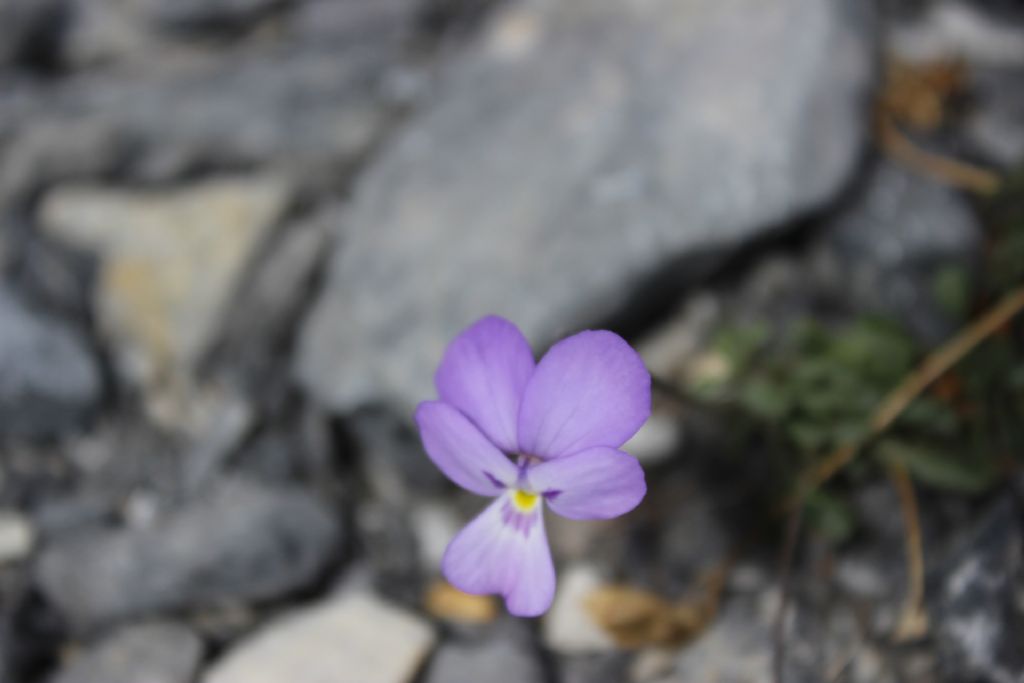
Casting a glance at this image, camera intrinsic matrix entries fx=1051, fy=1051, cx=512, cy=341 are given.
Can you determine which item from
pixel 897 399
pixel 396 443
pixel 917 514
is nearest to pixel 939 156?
pixel 897 399

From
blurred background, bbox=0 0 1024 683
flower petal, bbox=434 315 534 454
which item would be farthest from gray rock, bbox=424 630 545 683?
flower petal, bbox=434 315 534 454

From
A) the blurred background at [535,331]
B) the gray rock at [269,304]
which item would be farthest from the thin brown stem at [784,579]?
the gray rock at [269,304]

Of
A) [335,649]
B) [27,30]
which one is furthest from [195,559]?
[27,30]

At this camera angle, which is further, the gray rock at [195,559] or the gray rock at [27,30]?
the gray rock at [27,30]

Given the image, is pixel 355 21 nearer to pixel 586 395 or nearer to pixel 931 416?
pixel 931 416

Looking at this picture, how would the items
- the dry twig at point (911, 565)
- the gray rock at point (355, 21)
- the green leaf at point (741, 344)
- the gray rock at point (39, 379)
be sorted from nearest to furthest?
the dry twig at point (911, 565) → the green leaf at point (741, 344) → the gray rock at point (39, 379) → the gray rock at point (355, 21)

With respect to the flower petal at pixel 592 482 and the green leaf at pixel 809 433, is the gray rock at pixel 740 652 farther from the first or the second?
the flower petal at pixel 592 482
